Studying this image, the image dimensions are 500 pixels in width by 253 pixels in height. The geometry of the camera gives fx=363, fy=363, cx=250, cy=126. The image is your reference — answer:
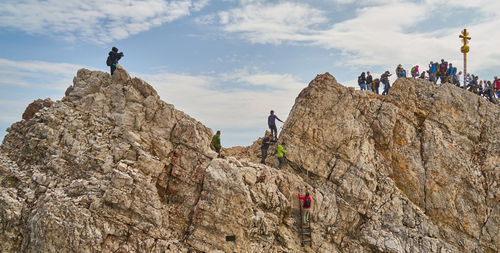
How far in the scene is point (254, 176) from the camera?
22.7 m

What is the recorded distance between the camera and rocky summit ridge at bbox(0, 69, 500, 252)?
19.8 m

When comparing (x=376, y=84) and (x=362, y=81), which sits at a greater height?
(x=362, y=81)

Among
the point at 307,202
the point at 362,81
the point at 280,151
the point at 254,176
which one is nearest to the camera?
the point at 307,202

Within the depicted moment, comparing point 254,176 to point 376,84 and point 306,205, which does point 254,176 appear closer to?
point 306,205

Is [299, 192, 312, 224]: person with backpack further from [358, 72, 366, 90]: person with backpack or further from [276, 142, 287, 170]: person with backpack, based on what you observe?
[358, 72, 366, 90]: person with backpack

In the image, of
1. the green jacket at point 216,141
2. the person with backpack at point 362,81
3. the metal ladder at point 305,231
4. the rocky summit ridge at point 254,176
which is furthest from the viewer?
the person with backpack at point 362,81

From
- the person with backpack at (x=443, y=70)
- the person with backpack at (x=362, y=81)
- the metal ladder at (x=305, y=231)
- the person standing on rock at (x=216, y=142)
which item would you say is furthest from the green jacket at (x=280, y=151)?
the person with backpack at (x=443, y=70)

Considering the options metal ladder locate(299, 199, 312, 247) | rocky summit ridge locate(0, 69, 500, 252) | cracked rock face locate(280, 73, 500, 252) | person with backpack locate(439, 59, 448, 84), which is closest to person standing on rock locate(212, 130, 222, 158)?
rocky summit ridge locate(0, 69, 500, 252)

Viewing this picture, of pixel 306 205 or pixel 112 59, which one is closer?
pixel 306 205

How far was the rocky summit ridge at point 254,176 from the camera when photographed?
19.8 metres

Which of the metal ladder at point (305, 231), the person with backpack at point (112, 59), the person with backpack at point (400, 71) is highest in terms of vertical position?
the person with backpack at point (400, 71)

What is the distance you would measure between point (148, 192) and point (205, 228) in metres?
3.84

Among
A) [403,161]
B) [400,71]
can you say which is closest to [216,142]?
[403,161]

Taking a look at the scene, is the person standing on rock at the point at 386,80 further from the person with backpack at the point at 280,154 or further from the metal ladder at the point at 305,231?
the metal ladder at the point at 305,231
